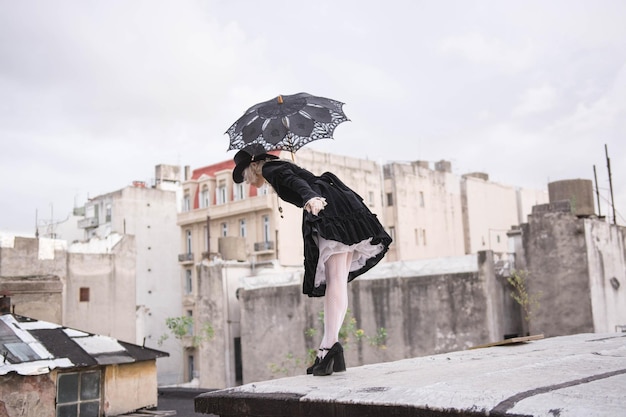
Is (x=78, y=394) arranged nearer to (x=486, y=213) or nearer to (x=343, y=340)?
(x=343, y=340)

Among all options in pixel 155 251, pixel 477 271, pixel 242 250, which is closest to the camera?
pixel 477 271

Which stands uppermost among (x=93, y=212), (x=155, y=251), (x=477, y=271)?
(x=93, y=212)

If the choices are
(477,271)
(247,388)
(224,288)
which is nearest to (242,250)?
(224,288)

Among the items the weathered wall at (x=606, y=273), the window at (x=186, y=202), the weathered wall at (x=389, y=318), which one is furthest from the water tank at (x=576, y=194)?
the window at (x=186, y=202)

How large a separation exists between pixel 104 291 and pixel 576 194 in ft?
57.5

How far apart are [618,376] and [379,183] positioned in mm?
40858

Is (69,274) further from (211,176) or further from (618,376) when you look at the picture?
(618,376)

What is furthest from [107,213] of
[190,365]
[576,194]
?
[576,194]

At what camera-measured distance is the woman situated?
15.9 feet

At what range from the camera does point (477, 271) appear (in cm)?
2120

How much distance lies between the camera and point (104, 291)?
27.4m

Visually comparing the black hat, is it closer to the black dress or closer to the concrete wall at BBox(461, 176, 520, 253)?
the black dress

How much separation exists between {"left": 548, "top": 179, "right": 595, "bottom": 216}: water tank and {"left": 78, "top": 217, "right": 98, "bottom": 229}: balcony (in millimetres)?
35534

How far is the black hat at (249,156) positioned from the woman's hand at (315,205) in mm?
734
